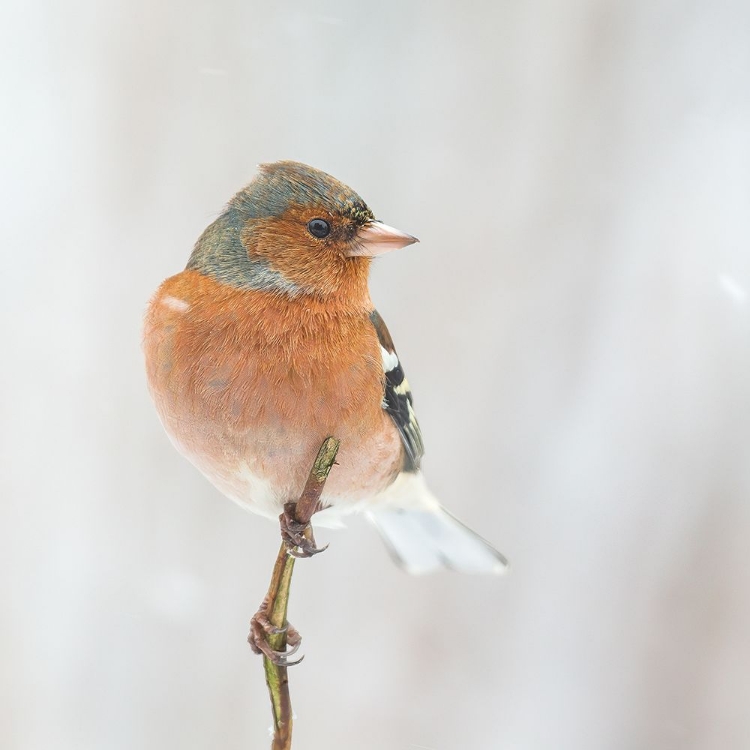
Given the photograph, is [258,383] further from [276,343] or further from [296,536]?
[296,536]

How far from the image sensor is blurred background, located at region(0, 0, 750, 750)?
1.89m

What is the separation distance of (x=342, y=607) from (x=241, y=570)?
0.28m

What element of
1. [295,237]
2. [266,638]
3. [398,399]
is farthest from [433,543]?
[295,237]

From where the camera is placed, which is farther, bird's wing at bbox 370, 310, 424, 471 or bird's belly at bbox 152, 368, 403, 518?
bird's wing at bbox 370, 310, 424, 471

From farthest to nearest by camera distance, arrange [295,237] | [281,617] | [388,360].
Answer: [388,360]
[295,237]
[281,617]

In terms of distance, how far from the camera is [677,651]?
→ 6.60ft

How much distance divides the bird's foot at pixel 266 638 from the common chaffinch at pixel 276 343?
15 cm

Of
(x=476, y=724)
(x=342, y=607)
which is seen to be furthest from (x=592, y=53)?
(x=476, y=724)

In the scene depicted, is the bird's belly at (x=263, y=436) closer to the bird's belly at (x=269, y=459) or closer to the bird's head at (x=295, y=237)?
the bird's belly at (x=269, y=459)

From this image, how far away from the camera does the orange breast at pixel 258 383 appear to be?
977 millimetres

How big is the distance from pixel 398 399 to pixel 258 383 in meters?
0.29

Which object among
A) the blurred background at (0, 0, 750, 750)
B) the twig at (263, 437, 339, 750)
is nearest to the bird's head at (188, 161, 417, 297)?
the twig at (263, 437, 339, 750)

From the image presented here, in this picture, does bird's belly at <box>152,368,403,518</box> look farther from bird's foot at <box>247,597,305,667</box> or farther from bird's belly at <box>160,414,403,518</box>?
bird's foot at <box>247,597,305,667</box>

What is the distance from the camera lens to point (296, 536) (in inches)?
36.0
